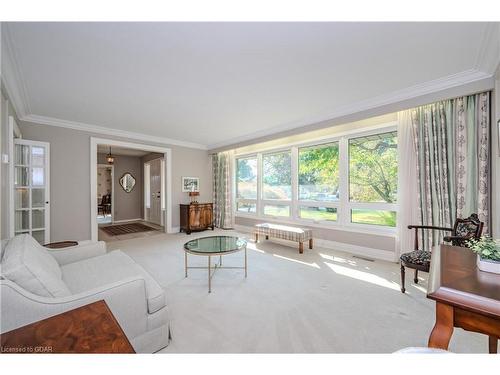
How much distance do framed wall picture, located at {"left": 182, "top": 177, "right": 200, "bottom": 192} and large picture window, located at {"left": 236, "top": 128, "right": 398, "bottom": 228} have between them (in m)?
1.62

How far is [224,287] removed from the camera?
2.42 meters

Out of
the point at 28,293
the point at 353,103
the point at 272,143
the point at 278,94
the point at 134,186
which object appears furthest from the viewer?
the point at 134,186

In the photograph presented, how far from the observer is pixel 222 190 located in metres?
6.01

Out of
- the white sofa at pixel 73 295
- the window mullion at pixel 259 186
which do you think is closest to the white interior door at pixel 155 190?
the window mullion at pixel 259 186

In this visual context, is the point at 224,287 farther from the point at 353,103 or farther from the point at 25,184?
the point at 25,184

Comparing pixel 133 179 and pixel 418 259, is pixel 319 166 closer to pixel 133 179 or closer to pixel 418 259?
pixel 418 259

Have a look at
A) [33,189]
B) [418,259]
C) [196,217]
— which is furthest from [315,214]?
[33,189]

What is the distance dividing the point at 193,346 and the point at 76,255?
5.35 ft

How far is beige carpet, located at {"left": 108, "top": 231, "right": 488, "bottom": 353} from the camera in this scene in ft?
5.06

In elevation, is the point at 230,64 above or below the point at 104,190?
above

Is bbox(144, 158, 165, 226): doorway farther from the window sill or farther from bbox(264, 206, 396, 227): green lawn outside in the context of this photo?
bbox(264, 206, 396, 227): green lawn outside

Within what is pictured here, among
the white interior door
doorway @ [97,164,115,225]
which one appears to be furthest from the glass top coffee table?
doorway @ [97,164,115,225]

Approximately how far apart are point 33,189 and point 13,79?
1.88 meters
